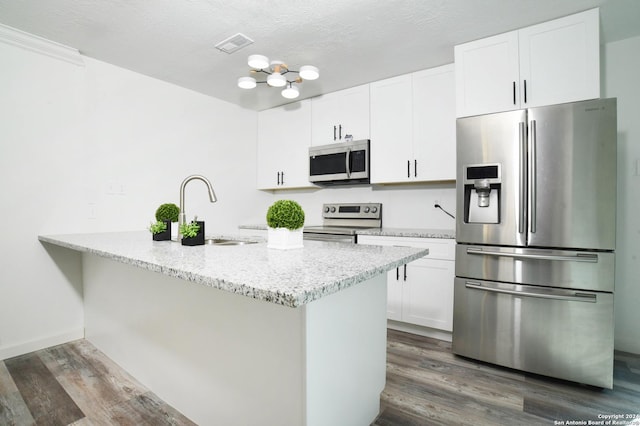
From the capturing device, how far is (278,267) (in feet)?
3.48

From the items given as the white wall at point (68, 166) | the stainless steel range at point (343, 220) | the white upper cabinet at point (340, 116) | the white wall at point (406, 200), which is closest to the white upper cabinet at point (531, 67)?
the white wall at point (406, 200)

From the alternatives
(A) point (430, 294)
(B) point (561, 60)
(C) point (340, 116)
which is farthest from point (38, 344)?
(B) point (561, 60)

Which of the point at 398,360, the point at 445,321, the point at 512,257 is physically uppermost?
the point at 512,257

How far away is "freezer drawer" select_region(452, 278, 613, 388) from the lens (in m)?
1.85

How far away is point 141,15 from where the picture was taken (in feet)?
6.77

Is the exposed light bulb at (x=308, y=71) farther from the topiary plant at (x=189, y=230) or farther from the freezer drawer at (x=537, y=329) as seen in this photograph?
the freezer drawer at (x=537, y=329)

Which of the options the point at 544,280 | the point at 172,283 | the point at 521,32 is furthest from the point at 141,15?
the point at 544,280

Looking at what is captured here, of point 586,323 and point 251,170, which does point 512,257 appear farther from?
point 251,170

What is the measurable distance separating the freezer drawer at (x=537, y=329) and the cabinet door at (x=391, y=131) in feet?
4.09

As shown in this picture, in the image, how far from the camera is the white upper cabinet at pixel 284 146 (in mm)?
3742

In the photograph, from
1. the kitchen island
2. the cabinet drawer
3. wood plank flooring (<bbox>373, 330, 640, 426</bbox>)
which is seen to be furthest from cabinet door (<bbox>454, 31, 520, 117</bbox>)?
wood plank flooring (<bbox>373, 330, 640, 426</bbox>)

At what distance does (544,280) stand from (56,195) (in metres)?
3.55

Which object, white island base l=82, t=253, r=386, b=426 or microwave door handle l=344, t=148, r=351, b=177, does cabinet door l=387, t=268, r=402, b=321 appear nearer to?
microwave door handle l=344, t=148, r=351, b=177

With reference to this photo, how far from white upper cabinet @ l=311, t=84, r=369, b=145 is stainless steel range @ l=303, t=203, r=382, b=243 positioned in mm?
755
